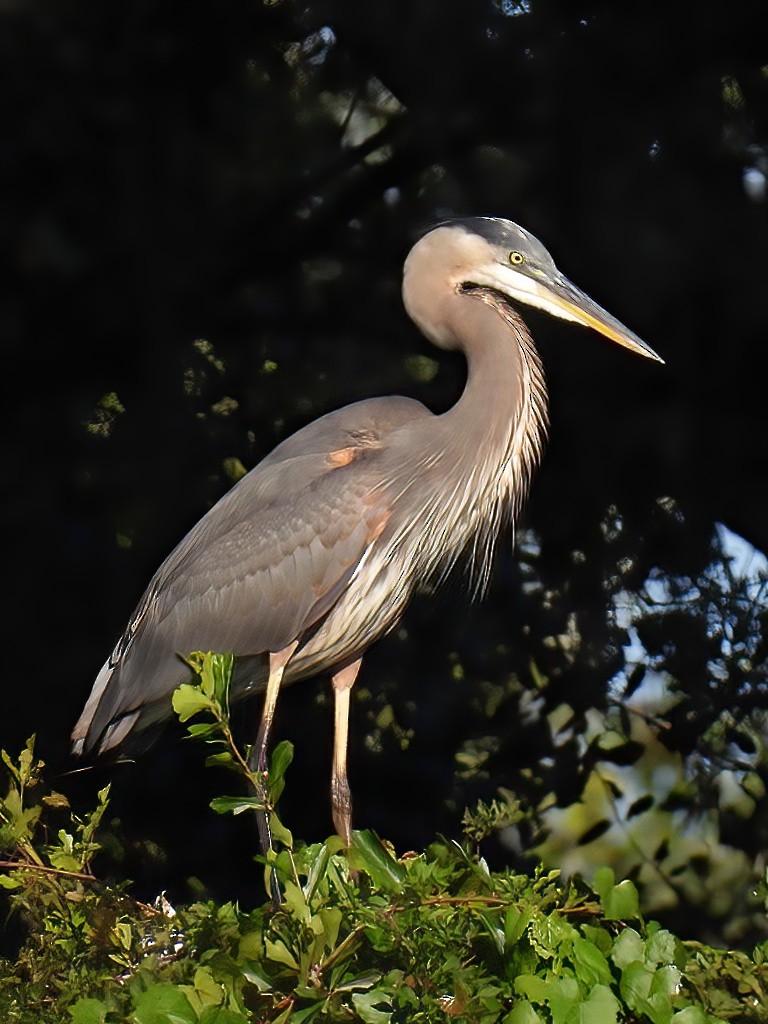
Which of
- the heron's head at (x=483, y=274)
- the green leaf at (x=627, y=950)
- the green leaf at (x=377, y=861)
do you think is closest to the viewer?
the green leaf at (x=627, y=950)

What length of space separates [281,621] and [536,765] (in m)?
1.04

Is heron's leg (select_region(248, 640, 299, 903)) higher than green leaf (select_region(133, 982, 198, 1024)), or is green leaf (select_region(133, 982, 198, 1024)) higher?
green leaf (select_region(133, 982, 198, 1024))

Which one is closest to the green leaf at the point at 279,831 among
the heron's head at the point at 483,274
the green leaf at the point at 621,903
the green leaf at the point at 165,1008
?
the green leaf at the point at 165,1008

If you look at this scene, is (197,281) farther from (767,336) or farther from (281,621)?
(767,336)

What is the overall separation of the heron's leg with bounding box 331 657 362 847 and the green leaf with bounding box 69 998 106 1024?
5.55ft

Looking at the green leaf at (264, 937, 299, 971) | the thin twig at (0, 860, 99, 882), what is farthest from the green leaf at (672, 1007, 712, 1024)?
the thin twig at (0, 860, 99, 882)

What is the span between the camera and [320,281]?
13.9ft

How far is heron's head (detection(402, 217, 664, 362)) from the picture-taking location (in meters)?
3.78

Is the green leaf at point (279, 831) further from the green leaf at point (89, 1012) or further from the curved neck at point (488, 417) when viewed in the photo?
the curved neck at point (488, 417)

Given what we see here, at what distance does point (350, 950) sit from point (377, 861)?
0.28m

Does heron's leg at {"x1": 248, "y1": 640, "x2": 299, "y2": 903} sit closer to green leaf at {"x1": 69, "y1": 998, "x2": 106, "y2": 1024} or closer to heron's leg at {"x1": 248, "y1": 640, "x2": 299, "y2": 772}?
heron's leg at {"x1": 248, "y1": 640, "x2": 299, "y2": 772}

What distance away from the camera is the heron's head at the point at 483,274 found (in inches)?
Result: 149

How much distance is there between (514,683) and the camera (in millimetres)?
4309

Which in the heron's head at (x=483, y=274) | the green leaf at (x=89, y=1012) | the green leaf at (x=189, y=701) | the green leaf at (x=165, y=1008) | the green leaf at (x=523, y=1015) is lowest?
the green leaf at (x=523, y=1015)
